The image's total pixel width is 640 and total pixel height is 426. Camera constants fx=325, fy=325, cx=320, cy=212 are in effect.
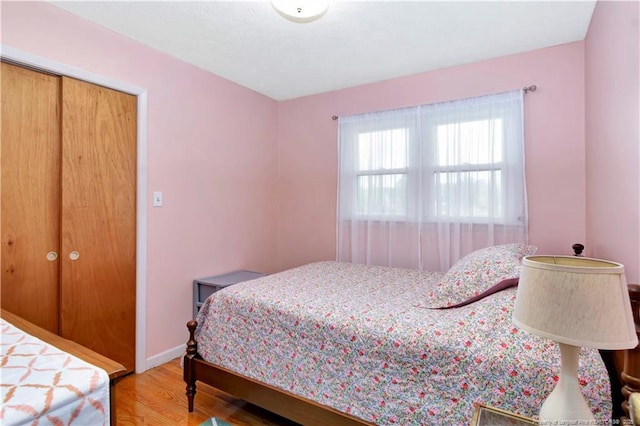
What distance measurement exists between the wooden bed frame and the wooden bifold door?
76cm

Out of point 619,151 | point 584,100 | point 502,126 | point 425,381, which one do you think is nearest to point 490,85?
point 502,126

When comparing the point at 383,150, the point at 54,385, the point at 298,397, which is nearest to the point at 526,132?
the point at 383,150

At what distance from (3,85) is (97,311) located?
1.48 metres

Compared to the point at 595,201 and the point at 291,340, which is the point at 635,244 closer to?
the point at 595,201

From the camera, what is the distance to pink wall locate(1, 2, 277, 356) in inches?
81.3

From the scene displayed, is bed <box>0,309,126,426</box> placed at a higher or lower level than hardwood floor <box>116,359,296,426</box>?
higher

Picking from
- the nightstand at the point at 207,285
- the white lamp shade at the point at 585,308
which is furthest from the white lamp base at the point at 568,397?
the nightstand at the point at 207,285

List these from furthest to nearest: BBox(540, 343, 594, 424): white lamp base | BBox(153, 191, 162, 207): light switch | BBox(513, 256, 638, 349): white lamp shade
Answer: BBox(153, 191, 162, 207): light switch < BBox(540, 343, 594, 424): white lamp base < BBox(513, 256, 638, 349): white lamp shade

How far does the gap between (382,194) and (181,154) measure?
1.83 metres

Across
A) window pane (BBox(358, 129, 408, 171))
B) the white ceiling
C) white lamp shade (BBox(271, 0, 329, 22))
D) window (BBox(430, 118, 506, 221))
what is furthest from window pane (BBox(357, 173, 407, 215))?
white lamp shade (BBox(271, 0, 329, 22))

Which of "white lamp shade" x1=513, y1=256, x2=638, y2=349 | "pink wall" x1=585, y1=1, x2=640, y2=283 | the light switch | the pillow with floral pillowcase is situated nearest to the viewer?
"white lamp shade" x1=513, y1=256, x2=638, y2=349

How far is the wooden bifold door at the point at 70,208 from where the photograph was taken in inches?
74.2

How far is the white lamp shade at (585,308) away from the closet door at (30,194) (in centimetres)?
255

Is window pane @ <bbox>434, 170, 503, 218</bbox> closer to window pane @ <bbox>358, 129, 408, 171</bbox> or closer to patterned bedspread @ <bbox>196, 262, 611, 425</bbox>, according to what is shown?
window pane @ <bbox>358, 129, 408, 171</bbox>
